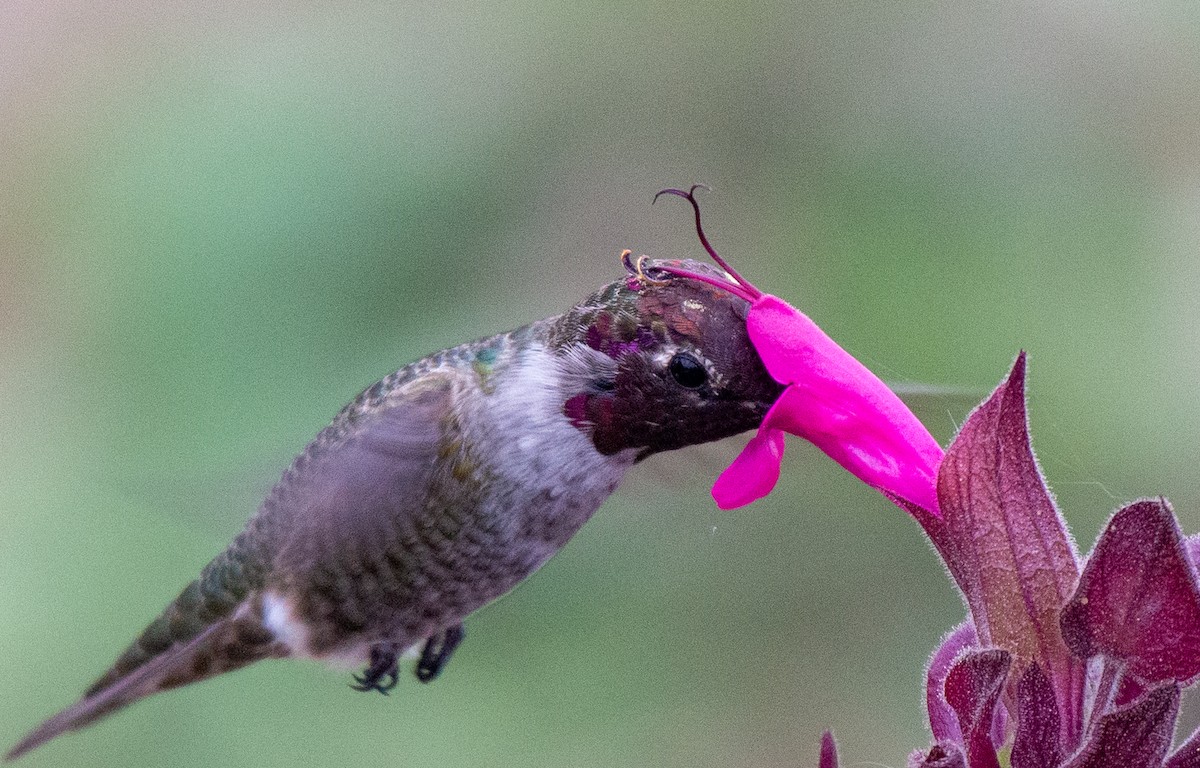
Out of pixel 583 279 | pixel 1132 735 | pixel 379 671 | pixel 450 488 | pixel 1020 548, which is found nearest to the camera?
pixel 1132 735

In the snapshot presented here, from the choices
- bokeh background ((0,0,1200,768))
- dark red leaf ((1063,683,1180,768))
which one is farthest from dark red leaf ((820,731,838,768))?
bokeh background ((0,0,1200,768))

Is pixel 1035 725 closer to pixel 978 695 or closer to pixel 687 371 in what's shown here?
pixel 978 695

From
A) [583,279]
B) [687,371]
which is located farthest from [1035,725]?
[583,279]

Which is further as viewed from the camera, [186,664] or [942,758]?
[186,664]

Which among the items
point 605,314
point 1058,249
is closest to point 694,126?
point 1058,249

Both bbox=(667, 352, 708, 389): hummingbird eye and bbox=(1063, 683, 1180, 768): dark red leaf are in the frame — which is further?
bbox=(667, 352, 708, 389): hummingbird eye

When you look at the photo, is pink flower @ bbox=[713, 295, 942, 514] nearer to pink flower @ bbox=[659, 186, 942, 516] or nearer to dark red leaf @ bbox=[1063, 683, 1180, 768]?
pink flower @ bbox=[659, 186, 942, 516]

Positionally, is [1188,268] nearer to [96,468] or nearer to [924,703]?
[924,703]
